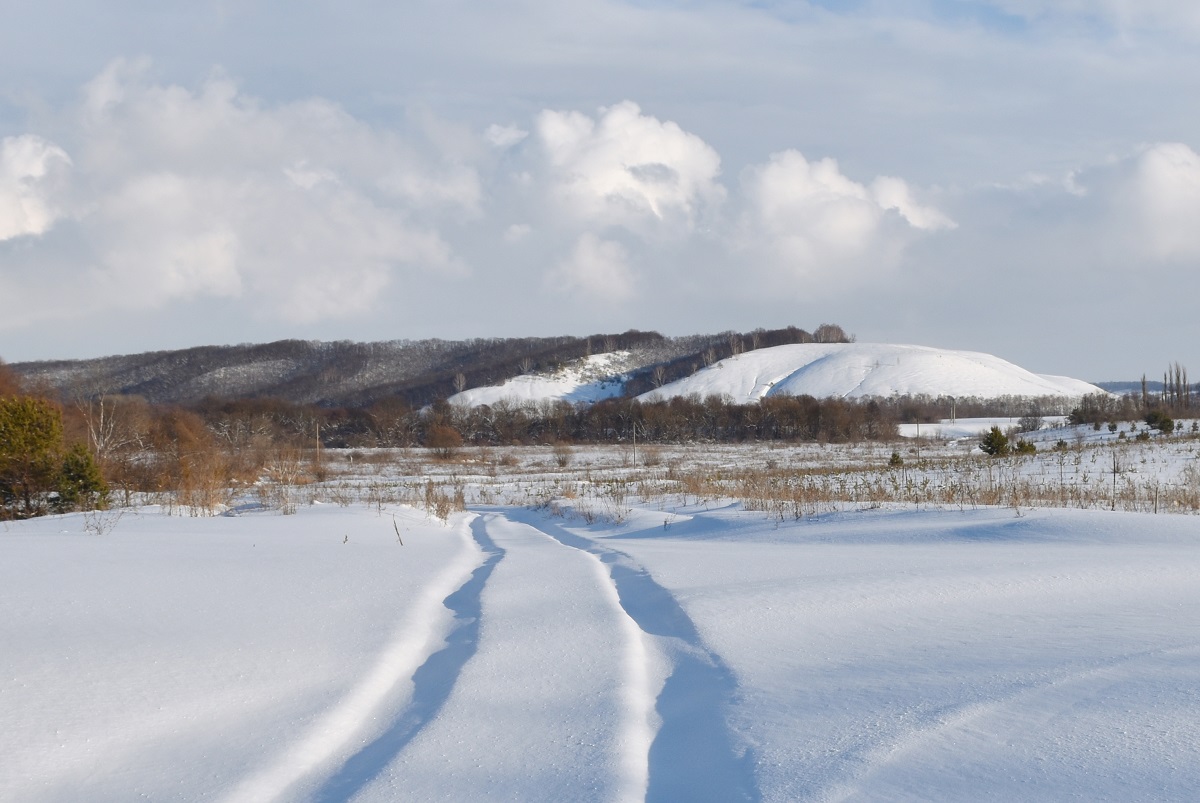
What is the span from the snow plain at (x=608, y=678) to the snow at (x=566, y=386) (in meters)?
131

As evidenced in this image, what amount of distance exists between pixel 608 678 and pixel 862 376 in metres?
145

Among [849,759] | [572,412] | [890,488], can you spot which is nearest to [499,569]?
[849,759]

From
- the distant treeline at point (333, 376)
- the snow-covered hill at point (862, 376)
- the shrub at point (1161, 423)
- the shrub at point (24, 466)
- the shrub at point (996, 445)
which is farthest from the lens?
the distant treeline at point (333, 376)

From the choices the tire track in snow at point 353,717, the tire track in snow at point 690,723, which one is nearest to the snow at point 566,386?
the tire track in snow at point 353,717

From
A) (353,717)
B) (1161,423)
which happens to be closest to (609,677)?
(353,717)

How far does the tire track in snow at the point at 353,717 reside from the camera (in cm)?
375

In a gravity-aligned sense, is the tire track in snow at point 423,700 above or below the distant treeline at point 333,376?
below

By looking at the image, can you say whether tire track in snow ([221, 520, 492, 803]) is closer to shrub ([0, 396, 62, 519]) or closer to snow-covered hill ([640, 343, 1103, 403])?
shrub ([0, 396, 62, 519])

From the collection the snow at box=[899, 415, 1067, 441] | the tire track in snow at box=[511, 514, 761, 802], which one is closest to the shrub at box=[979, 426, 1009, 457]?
the tire track in snow at box=[511, 514, 761, 802]

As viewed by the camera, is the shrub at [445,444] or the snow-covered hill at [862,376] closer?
the shrub at [445,444]

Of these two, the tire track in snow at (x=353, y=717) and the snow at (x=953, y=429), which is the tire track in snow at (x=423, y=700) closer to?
the tire track in snow at (x=353, y=717)

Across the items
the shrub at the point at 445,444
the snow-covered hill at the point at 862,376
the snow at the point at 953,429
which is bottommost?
the snow at the point at 953,429

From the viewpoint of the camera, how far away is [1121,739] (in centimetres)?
355

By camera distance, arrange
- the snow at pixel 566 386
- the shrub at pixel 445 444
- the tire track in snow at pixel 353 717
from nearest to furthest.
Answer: the tire track in snow at pixel 353 717 → the shrub at pixel 445 444 → the snow at pixel 566 386
